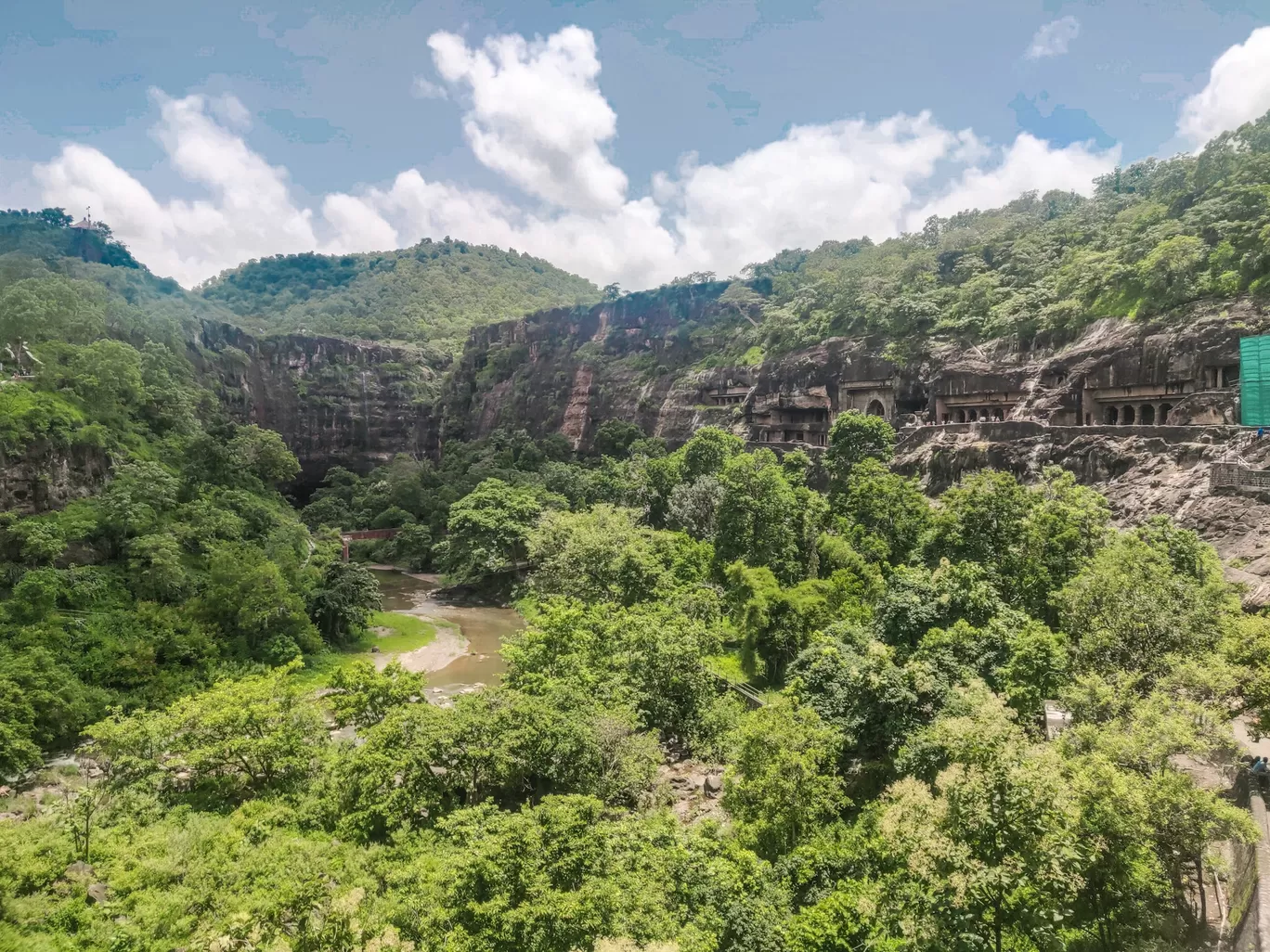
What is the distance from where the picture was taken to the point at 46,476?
26.2 metres

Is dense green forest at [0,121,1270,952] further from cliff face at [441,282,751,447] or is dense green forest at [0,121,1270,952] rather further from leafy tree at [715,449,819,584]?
cliff face at [441,282,751,447]

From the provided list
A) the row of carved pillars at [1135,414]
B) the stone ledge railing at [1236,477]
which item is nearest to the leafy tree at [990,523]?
the stone ledge railing at [1236,477]

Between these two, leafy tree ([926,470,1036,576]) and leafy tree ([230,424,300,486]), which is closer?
leafy tree ([926,470,1036,576])

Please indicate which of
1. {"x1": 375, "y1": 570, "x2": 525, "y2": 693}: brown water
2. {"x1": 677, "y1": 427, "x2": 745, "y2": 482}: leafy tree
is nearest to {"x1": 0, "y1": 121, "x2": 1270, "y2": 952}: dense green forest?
{"x1": 677, "y1": 427, "x2": 745, "y2": 482}: leafy tree

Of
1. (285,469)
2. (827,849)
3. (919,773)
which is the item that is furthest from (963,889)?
(285,469)

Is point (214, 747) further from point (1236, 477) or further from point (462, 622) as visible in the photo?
point (1236, 477)

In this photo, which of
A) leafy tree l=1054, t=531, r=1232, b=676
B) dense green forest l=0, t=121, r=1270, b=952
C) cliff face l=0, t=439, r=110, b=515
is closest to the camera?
dense green forest l=0, t=121, r=1270, b=952

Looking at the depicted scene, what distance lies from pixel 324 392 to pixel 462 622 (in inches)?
1620

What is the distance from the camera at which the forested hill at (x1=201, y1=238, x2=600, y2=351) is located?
309 ft

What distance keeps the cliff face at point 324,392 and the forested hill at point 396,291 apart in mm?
14894

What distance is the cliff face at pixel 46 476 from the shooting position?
25000mm

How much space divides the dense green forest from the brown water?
316 centimetres

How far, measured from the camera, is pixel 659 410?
59.9 m

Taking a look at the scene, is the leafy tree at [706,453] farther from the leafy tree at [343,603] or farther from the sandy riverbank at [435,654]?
the leafy tree at [343,603]
